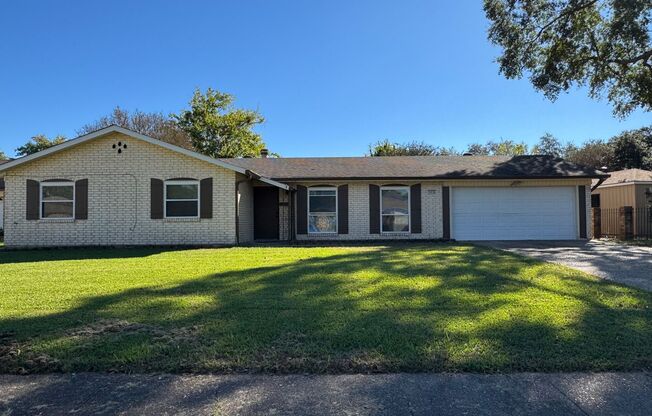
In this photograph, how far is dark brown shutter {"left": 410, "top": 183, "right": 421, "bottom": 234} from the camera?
59.5ft

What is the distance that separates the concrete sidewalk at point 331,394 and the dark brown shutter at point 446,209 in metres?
14.3

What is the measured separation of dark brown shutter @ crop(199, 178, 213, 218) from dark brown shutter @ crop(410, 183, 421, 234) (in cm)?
747

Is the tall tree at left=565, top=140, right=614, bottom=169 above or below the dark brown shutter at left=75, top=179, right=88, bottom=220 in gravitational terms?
above

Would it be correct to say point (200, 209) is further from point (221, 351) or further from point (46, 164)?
point (221, 351)

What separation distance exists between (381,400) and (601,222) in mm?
22838

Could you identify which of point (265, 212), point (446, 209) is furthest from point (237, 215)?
point (446, 209)

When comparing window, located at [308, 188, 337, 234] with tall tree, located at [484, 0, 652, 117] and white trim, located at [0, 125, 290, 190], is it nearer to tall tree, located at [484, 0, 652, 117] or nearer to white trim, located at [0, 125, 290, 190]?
white trim, located at [0, 125, 290, 190]

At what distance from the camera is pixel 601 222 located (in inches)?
889

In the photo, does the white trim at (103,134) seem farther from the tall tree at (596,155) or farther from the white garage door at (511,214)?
the tall tree at (596,155)

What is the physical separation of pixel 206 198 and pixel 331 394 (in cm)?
1320

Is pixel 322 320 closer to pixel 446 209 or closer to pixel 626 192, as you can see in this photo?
pixel 446 209

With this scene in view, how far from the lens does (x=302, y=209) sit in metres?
18.3

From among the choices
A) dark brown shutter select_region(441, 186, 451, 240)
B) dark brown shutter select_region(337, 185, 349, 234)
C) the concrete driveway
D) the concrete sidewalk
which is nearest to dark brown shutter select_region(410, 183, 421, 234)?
dark brown shutter select_region(441, 186, 451, 240)

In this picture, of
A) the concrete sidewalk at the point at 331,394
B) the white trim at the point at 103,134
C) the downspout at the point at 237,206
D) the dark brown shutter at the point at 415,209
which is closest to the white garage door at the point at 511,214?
the dark brown shutter at the point at 415,209
